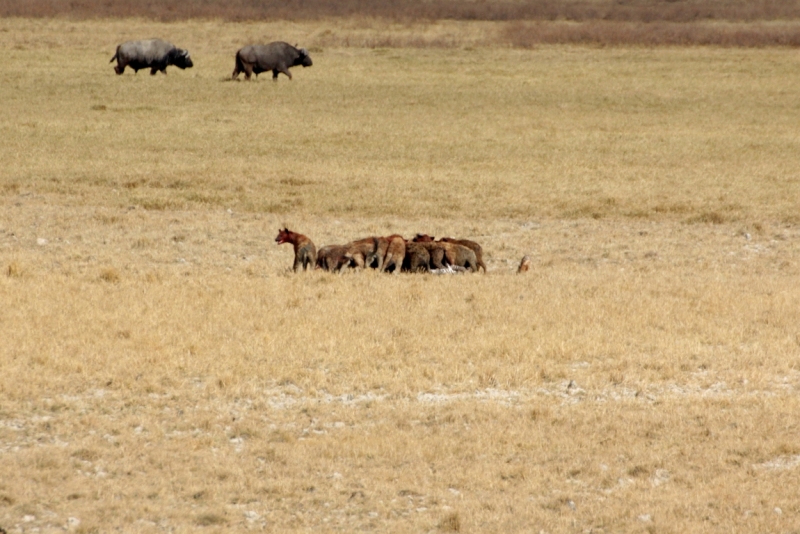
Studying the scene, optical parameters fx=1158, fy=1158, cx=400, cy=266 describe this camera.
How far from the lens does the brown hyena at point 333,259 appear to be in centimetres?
1273

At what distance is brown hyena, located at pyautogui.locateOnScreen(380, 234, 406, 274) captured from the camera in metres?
12.7

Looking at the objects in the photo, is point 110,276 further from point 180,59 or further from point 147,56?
point 180,59

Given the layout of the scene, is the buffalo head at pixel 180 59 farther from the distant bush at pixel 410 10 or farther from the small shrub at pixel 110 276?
the small shrub at pixel 110 276

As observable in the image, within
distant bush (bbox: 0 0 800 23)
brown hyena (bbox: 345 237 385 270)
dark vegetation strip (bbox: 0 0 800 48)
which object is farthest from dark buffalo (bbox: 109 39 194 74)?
brown hyena (bbox: 345 237 385 270)

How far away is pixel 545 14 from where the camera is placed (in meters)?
56.4

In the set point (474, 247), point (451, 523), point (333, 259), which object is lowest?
point (451, 523)

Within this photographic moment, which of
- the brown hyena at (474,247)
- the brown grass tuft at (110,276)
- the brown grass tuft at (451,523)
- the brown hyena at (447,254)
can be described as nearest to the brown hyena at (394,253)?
the brown hyena at (447,254)

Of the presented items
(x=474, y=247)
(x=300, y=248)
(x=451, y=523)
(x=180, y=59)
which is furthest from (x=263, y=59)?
(x=451, y=523)

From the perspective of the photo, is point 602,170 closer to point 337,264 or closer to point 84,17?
point 337,264

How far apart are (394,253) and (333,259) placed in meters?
0.67

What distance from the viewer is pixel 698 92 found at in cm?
3106

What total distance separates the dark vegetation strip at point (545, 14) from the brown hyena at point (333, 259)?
3062cm

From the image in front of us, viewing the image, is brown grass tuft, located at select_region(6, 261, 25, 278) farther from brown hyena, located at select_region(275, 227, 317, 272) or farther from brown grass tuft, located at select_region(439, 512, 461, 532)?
brown grass tuft, located at select_region(439, 512, 461, 532)

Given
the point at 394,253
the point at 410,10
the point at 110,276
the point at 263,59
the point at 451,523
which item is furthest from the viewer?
Answer: the point at 410,10
